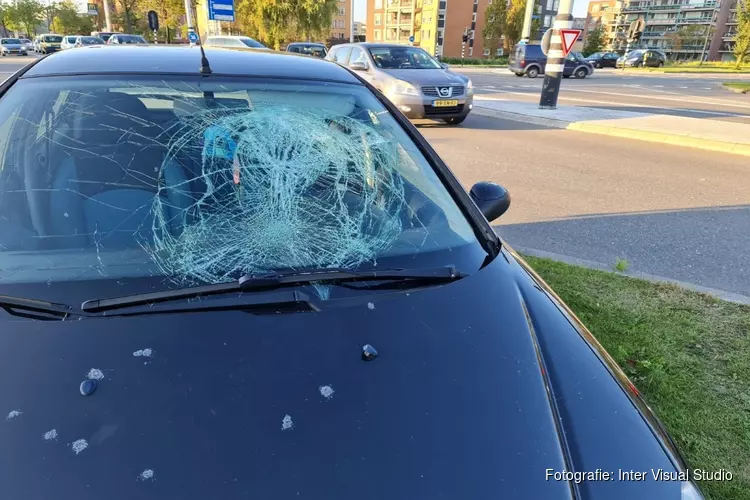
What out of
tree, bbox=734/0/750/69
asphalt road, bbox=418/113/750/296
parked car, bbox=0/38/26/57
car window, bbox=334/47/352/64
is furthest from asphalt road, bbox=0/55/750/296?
parked car, bbox=0/38/26/57

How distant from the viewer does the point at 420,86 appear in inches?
397

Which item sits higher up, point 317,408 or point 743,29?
point 743,29

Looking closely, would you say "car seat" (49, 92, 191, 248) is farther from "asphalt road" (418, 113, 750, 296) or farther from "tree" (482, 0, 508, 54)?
"tree" (482, 0, 508, 54)

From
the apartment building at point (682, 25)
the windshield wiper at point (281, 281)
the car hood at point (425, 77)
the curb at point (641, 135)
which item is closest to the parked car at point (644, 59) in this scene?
the apartment building at point (682, 25)

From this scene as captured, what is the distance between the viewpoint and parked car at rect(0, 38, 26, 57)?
39.2 meters

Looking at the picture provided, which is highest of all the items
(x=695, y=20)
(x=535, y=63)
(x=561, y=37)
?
(x=695, y=20)

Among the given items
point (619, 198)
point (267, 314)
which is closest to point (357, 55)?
point (619, 198)

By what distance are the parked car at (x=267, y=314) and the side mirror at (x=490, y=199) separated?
0.01 metres

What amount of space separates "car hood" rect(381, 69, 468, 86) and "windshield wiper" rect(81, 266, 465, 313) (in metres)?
9.24

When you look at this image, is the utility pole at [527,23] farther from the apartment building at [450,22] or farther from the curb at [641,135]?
the apartment building at [450,22]

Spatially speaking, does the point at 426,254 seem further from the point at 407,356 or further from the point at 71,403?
the point at 71,403

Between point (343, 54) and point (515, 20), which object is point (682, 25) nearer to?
point (515, 20)

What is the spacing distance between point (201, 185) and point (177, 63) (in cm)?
66

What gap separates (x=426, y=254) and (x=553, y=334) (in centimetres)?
48
